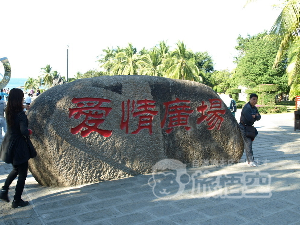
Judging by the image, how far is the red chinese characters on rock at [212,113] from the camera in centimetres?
571

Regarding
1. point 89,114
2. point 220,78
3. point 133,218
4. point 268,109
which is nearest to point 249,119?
point 89,114

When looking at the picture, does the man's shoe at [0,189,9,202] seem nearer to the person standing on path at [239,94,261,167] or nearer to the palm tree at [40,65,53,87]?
the person standing on path at [239,94,261,167]

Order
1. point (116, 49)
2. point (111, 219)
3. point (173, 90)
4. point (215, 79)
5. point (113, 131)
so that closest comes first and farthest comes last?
point (111, 219), point (113, 131), point (173, 90), point (215, 79), point (116, 49)

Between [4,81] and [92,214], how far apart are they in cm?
532

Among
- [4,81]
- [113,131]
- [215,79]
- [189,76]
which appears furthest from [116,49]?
[113,131]

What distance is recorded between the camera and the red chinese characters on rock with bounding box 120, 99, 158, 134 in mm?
4898

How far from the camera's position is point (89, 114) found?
461 centimetres

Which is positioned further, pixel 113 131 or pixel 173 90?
pixel 173 90

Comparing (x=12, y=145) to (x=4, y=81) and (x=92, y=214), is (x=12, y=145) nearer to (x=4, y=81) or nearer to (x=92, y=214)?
(x=92, y=214)

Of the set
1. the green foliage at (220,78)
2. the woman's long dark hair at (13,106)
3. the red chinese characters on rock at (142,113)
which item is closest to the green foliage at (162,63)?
the green foliage at (220,78)

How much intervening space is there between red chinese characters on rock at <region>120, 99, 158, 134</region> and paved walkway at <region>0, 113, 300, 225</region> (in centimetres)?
90

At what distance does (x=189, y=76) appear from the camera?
78.2ft

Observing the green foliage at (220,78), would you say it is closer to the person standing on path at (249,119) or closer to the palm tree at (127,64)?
the palm tree at (127,64)

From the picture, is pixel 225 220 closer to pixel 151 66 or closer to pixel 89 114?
A: pixel 89 114
